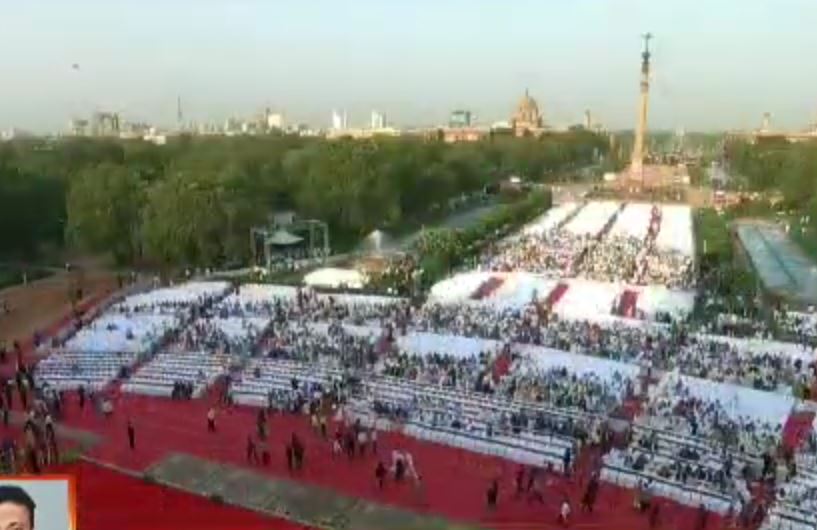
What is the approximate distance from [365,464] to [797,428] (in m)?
7.81

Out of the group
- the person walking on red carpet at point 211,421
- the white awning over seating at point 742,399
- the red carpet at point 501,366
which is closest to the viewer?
the white awning over seating at point 742,399

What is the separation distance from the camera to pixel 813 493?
49.9 ft

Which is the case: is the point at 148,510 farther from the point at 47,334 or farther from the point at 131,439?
the point at 47,334

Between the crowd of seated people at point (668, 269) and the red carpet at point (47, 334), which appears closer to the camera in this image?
the red carpet at point (47, 334)

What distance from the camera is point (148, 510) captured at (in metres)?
15.1

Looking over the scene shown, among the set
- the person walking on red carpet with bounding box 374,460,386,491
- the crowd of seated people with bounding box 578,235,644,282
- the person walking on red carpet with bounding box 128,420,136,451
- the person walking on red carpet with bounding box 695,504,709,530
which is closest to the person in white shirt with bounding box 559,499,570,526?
the person walking on red carpet with bounding box 695,504,709,530

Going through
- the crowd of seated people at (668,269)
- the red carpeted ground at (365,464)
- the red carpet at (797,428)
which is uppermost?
the crowd of seated people at (668,269)

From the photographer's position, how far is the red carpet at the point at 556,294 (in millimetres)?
28219

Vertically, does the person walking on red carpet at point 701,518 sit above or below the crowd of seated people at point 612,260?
below

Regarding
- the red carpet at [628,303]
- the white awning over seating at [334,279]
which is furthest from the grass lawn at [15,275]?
the red carpet at [628,303]

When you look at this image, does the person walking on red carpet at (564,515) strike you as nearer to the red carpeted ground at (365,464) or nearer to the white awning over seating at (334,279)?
the red carpeted ground at (365,464)

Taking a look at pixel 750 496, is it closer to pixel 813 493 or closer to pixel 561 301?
pixel 813 493

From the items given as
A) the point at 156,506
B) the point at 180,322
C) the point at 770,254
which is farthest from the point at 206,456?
the point at 770,254

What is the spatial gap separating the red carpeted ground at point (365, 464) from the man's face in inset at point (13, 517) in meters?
7.89
